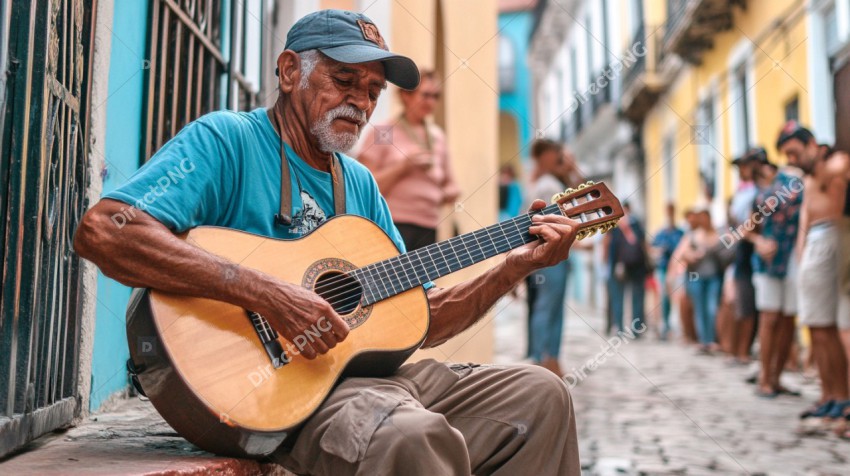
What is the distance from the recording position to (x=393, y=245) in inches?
110

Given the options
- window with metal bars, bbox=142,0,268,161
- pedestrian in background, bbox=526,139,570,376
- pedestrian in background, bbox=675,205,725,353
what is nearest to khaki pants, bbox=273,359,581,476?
window with metal bars, bbox=142,0,268,161

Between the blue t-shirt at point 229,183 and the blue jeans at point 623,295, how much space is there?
1042 centimetres

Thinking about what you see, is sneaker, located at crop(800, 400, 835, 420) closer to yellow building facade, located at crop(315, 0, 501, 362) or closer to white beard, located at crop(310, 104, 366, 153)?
yellow building facade, located at crop(315, 0, 501, 362)

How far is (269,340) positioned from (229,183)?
18.1 inches

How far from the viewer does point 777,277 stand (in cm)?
753

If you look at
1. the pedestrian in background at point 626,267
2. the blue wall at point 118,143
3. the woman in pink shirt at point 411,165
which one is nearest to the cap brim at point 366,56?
the blue wall at point 118,143

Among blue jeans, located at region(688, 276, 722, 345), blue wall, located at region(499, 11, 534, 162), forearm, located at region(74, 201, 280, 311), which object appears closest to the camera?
forearm, located at region(74, 201, 280, 311)

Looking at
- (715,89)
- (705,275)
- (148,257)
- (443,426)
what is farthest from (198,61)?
(715,89)

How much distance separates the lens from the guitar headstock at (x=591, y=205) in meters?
2.95

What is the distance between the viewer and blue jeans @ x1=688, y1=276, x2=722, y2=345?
36.6ft

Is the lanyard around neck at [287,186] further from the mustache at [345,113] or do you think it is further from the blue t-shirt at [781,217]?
the blue t-shirt at [781,217]

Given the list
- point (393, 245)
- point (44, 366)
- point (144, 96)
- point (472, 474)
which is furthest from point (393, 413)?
point (144, 96)

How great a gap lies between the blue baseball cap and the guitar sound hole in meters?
0.60

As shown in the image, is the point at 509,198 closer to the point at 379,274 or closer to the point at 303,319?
the point at 379,274
